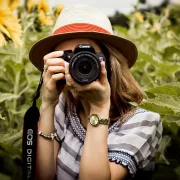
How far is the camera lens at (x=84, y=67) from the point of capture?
1.50 m

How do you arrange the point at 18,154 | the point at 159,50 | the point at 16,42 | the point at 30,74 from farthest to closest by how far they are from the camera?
1. the point at 159,50
2. the point at 30,74
3. the point at 16,42
4. the point at 18,154

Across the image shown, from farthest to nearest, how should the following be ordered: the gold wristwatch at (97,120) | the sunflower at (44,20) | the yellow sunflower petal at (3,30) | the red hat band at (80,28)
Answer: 1. the sunflower at (44,20)
2. the yellow sunflower petal at (3,30)
3. the red hat band at (80,28)
4. the gold wristwatch at (97,120)

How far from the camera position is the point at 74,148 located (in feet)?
5.66

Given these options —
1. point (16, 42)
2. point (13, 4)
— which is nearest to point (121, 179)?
point (16, 42)

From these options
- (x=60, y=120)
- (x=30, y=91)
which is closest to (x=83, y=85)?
(x=60, y=120)

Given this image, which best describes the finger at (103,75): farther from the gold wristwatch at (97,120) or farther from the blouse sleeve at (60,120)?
the blouse sleeve at (60,120)

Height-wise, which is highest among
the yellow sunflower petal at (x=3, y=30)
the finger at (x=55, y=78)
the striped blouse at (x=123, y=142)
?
the yellow sunflower petal at (x=3, y=30)

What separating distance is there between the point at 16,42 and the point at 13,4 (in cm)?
28

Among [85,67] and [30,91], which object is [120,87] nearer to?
[85,67]

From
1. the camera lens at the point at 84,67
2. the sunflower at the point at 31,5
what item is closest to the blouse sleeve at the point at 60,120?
the camera lens at the point at 84,67

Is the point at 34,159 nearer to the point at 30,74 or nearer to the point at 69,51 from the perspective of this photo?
the point at 69,51

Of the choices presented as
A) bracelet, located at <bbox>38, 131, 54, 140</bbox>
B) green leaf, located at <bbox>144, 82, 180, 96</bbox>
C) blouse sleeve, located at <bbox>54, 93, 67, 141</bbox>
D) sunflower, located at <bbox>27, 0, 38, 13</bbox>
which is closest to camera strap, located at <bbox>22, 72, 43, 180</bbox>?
bracelet, located at <bbox>38, 131, 54, 140</bbox>

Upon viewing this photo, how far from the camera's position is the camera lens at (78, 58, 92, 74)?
1508 millimetres

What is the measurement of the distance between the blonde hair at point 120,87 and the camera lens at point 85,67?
0.18 meters
